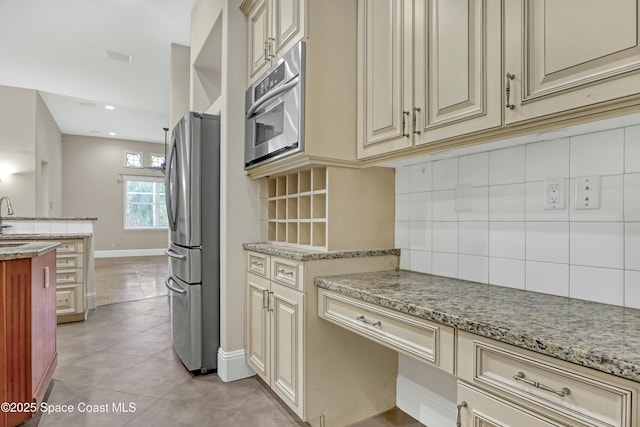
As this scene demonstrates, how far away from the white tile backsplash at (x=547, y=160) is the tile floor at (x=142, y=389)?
54.2 inches

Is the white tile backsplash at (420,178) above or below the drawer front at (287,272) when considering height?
above

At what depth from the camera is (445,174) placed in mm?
1790

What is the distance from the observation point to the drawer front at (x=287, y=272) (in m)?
1.78

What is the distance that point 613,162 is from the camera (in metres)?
1.21

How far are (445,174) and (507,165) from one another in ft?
1.04

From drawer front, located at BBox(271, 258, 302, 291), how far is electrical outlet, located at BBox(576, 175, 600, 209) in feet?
3.86

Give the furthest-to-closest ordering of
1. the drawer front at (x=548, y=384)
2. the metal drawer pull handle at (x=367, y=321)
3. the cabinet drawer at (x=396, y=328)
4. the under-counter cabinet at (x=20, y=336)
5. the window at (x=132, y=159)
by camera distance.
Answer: the window at (x=132, y=159), the under-counter cabinet at (x=20, y=336), the metal drawer pull handle at (x=367, y=321), the cabinet drawer at (x=396, y=328), the drawer front at (x=548, y=384)

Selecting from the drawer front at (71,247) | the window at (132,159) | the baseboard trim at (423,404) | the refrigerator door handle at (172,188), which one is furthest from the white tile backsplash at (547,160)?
the window at (132,159)

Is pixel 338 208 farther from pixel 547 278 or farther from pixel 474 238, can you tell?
pixel 547 278

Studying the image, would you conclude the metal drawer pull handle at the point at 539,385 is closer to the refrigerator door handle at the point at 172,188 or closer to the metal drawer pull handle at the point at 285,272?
the metal drawer pull handle at the point at 285,272

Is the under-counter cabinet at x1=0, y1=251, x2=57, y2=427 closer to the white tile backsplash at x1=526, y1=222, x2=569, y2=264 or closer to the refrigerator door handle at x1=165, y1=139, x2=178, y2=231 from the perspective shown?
the refrigerator door handle at x1=165, y1=139, x2=178, y2=231

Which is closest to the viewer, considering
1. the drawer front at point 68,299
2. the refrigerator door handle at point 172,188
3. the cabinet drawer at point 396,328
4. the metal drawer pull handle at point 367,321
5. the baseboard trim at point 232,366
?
the cabinet drawer at point 396,328

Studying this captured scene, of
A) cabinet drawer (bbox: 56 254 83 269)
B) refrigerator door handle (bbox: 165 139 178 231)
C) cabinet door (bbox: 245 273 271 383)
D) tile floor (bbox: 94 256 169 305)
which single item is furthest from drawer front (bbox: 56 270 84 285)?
cabinet door (bbox: 245 273 271 383)

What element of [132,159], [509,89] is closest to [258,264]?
[509,89]
